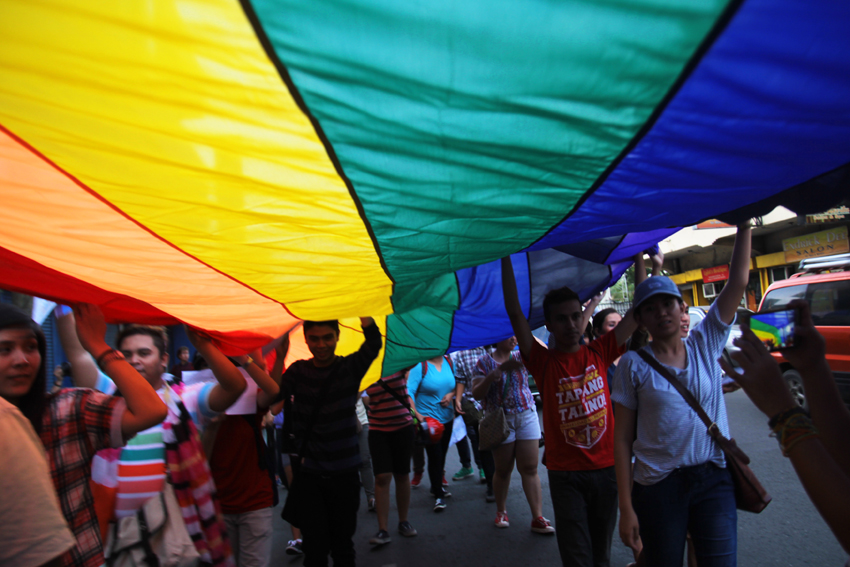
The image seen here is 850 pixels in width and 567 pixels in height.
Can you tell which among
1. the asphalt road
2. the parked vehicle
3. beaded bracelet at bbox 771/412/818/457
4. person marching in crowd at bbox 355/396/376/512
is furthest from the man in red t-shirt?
the parked vehicle

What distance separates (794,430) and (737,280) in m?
1.46

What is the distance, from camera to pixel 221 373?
273cm

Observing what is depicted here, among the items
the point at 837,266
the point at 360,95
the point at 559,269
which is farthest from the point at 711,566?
the point at 837,266

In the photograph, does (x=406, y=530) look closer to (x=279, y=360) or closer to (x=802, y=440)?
(x=279, y=360)

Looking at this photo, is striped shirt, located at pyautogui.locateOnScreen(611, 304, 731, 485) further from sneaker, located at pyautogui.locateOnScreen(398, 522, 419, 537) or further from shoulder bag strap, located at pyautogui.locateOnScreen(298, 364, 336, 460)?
sneaker, located at pyautogui.locateOnScreen(398, 522, 419, 537)

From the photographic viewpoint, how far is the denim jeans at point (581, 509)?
2.87 metres

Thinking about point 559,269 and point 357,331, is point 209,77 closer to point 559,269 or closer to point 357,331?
point 559,269

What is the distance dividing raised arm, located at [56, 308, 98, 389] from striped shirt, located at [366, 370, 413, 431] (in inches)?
107

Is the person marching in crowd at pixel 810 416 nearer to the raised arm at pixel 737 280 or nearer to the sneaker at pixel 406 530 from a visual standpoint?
the raised arm at pixel 737 280

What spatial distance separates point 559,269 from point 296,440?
2096 mm

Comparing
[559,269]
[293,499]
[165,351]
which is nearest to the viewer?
[165,351]

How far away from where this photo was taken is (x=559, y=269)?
12.3ft

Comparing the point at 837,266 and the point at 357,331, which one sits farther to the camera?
the point at 837,266

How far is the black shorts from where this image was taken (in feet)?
15.8
